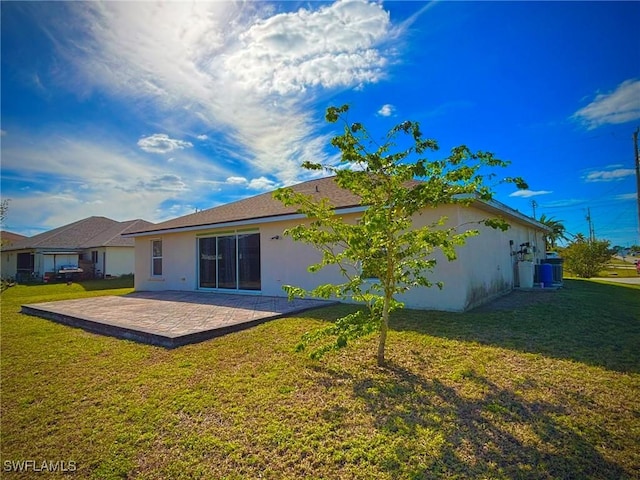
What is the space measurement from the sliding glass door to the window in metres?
3.34

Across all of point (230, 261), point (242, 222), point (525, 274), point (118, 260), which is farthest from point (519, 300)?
point (118, 260)

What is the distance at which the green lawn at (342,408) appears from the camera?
2.94 m

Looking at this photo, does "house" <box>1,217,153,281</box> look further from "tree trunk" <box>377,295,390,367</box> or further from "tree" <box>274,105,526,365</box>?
"tree trunk" <box>377,295,390,367</box>

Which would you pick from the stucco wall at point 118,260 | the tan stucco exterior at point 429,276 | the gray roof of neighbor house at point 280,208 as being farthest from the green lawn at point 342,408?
the stucco wall at point 118,260

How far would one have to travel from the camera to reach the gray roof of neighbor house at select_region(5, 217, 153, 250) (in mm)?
28234

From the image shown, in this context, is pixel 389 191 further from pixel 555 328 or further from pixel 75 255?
pixel 75 255

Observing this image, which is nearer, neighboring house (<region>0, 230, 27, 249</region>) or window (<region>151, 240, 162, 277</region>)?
neighboring house (<region>0, 230, 27, 249</region>)

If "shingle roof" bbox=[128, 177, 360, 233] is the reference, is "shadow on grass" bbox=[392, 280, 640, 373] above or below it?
below

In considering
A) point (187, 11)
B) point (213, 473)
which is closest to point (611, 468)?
point (213, 473)

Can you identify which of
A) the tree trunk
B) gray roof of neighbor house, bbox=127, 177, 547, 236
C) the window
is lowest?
the tree trunk

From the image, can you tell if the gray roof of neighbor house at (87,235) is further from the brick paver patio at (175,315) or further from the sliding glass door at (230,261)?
the brick paver patio at (175,315)

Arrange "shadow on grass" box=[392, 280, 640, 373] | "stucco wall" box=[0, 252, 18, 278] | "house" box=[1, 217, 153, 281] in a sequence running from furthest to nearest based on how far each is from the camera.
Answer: "stucco wall" box=[0, 252, 18, 278]
"house" box=[1, 217, 153, 281]
"shadow on grass" box=[392, 280, 640, 373]

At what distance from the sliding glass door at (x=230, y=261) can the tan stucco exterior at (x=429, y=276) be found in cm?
34

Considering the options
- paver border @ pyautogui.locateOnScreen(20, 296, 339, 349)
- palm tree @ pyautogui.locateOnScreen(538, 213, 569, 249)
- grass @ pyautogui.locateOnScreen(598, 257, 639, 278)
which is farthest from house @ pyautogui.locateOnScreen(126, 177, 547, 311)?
palm tree @ pyautogui.locateOnScreen(538, 213, 569, 249)
